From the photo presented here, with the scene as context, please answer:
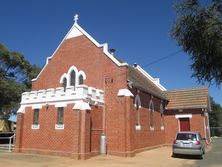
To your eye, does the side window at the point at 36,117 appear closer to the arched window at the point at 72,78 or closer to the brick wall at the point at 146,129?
the arched window at the point at 72,78

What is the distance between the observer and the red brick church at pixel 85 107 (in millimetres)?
19875

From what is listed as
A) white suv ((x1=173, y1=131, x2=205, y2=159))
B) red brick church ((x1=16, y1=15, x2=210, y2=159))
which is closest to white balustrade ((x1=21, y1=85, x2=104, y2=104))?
red brick church ((x1=16, y1=15, x2=210, y2=159))

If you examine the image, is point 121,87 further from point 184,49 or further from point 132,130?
point 184,49

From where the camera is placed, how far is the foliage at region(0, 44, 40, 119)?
39.9 meters

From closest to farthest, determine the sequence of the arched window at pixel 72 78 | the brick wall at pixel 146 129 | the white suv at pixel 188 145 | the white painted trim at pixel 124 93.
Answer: the white suv at pixel 188 145
the white painted trim at pixel 124 93
the brick wall at pixel 146 129
the arched window at pixel 72 78

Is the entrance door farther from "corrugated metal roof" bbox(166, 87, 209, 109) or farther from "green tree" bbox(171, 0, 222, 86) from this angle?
"green tree" bbox(171, 0, 222, 86)

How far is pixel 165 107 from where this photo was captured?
32719 millimetres

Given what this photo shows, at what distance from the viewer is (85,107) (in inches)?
756

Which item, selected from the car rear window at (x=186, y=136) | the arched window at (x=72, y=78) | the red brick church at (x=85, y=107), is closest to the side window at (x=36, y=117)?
the red brick church at (x=85, y=107)

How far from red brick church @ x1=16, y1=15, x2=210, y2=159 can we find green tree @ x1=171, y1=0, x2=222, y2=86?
23.7 feet

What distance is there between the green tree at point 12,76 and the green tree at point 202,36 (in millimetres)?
30768

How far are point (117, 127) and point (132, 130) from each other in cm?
121

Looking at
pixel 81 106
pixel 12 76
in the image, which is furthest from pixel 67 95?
pixel 12 76

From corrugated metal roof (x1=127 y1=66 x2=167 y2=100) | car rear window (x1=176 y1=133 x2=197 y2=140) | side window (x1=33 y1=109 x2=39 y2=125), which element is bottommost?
car rear window (x1=176 y1=133 x2=197 y2=140)
